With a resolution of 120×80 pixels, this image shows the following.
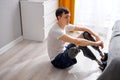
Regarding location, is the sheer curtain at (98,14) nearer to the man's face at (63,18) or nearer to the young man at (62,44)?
the young man at (62,44)

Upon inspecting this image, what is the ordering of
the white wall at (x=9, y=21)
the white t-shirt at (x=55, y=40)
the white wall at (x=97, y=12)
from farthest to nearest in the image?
the white wall at (x=97, y=12)
the white wall at (x=9, y=21)
the white t-shirt at (x=55, y=40)

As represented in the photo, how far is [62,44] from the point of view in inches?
93.8

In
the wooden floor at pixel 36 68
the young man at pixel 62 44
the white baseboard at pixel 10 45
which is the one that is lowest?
the wooden floor at pixel 36 68

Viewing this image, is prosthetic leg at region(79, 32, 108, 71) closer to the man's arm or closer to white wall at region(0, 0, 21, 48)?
the man's arm

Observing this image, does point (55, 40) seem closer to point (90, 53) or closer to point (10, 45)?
point (90, 53)

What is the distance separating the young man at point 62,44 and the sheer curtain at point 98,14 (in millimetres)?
1447

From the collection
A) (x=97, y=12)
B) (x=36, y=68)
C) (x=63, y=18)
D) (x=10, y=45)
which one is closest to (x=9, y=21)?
(x=10, y=45)

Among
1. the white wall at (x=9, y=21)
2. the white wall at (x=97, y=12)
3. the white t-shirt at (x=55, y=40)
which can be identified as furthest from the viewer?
the white wall at (x=97, y=12)

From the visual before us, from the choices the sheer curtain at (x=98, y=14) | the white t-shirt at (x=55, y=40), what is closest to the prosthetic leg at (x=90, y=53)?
the white t-shirt at (x=55, y=40)

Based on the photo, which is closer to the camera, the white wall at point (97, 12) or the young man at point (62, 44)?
the young man at point (62, 44)

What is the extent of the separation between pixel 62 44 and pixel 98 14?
1.70 metres

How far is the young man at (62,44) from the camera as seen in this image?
7.11ft

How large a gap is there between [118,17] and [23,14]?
1.92 metres

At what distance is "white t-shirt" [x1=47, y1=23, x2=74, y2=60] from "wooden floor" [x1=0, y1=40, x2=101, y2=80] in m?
0.23
